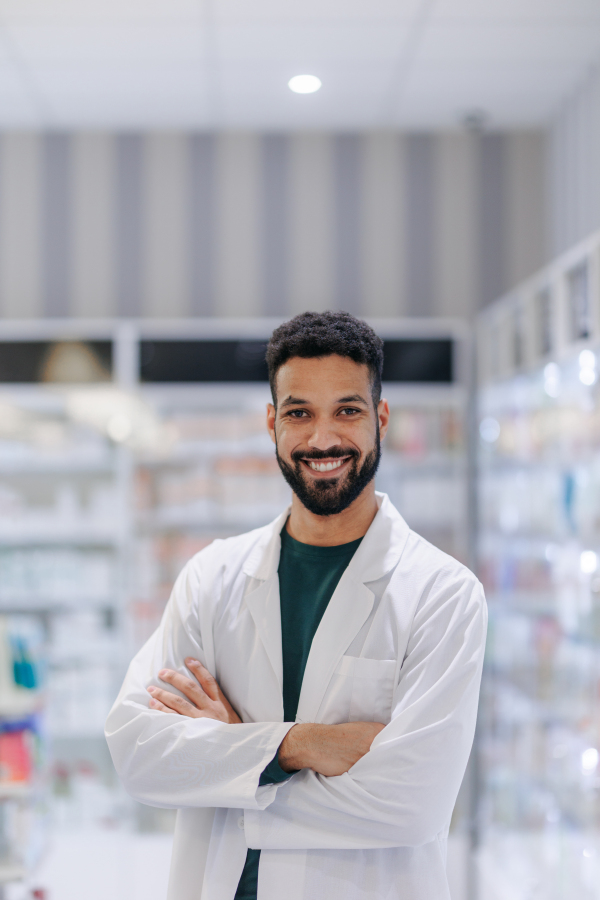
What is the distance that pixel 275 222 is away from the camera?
13.9 ft

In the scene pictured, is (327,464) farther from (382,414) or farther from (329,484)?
(382,414)

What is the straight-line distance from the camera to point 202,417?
13.0ft

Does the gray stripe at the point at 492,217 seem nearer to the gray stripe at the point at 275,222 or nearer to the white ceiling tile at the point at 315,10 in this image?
the gray stripe at the point at 275,222

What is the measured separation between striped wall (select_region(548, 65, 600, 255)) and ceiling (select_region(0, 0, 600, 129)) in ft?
0.31

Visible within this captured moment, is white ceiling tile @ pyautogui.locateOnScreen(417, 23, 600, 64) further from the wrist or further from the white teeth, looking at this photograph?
the wrist

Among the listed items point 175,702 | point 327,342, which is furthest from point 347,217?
point 175,702

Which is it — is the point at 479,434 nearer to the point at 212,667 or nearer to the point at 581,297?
the point at 581,297

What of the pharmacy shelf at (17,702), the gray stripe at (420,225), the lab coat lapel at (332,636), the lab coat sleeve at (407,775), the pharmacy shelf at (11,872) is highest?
the gray stripe at (420,225)

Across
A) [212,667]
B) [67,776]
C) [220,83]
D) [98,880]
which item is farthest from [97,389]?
[212,667]

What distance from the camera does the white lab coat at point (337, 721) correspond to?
4.46ft

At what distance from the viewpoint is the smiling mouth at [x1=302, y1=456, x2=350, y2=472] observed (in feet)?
4.86

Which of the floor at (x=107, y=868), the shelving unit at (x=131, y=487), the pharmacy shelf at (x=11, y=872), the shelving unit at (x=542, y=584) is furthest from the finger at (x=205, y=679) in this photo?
the shelving unit at (x=131, y=487)

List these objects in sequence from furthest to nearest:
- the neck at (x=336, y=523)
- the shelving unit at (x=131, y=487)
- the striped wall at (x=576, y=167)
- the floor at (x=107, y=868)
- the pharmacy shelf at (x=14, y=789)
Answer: the shelving unit at (x=131, y=487), the striped wall at (x=576, y=167), the floor at (x=107, y=868), the pharmacy shelf at (x=14, y=789), the neck at (x=336, y=523)

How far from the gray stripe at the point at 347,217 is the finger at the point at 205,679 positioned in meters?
2.96
